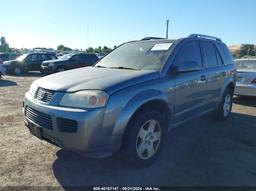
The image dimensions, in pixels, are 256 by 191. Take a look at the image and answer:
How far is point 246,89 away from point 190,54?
4.62 m

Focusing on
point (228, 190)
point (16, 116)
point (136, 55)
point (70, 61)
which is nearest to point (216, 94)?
point (136, 55)

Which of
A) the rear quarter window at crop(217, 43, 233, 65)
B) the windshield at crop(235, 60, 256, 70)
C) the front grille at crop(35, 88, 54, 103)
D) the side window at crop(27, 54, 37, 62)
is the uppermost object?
the rear quarter window at crop(217, 43, 233, 65)

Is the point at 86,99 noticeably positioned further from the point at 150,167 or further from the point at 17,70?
the point at 17,70

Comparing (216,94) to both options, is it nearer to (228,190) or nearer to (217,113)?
(217,113)

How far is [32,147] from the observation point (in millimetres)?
4414

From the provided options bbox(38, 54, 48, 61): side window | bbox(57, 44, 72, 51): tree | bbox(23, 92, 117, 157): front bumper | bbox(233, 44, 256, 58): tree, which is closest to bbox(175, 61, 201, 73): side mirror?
bbox(23, 92, 117, 157): front bumper

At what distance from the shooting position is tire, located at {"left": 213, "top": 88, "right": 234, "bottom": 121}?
240 inches

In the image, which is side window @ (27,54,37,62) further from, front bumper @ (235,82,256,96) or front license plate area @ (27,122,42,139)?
front license plate area @ (27,122,42,139)

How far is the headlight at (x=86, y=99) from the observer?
3.18 m

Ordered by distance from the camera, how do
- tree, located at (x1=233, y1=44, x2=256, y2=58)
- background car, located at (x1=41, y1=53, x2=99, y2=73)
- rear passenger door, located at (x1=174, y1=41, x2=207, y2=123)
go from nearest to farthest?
1. rear passenger door, located at (x1=174, y1=41, x2=207, y2=123)
2. background car, located at (x1=41, y1=53, x2=99, y2=73)
3. tree, located at (x1=233, y1=44, x2=256, y2=58)

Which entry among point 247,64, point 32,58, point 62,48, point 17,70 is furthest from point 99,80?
point 62,48

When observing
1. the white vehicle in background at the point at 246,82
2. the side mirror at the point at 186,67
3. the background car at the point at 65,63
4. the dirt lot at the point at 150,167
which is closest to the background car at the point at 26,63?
the background car at the point at 65,63

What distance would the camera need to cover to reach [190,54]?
15.5 ft

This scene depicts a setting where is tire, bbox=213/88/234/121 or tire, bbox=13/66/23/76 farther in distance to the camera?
tire, bbox=13/66/23/76
